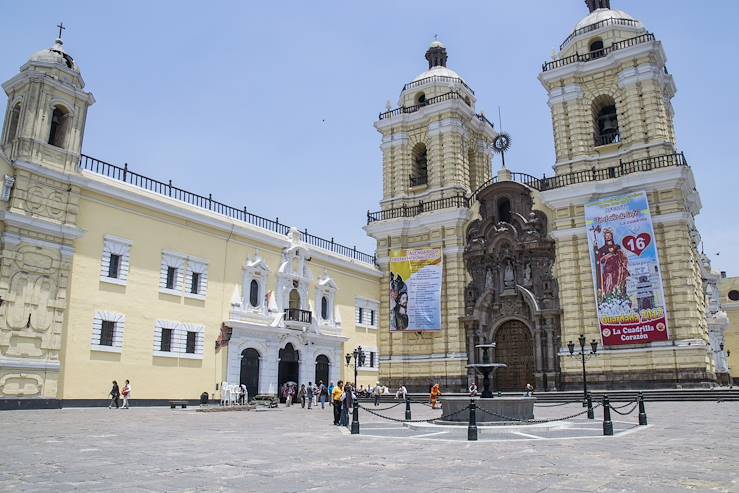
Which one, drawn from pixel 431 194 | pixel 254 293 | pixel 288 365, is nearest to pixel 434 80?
pixel 431 194

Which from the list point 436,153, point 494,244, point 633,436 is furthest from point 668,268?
point 633,436

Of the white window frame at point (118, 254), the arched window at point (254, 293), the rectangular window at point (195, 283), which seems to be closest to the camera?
the white window frame at point (118, 254)

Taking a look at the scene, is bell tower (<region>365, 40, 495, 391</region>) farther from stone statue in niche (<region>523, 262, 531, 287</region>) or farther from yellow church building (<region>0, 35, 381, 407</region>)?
yellow church building (<region>0, 35, 381, 407</region>)

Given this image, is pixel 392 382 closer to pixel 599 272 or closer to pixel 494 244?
pixel 494 244

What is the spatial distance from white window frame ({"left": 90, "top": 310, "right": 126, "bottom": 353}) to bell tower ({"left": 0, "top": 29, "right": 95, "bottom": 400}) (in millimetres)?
1213

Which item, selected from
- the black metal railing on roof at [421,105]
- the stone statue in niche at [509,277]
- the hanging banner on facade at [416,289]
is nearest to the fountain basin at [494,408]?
the stone statue in niche at [509,277]

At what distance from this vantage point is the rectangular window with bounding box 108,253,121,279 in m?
23.1

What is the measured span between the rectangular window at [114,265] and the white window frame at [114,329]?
1542 millimetres

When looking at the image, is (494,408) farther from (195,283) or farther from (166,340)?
Answer: (195,283)

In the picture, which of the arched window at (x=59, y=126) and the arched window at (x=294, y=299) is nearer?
the arched window at (x=59, y=126)

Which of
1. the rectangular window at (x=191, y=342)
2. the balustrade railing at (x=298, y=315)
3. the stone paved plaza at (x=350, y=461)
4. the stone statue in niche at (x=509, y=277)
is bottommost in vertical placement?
the stone paved plaza at (x=350, y=461)

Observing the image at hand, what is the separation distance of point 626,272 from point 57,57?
85.1ft

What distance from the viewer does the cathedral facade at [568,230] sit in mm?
26984

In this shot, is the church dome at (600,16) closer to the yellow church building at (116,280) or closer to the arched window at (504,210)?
the arched window at (504,210)
